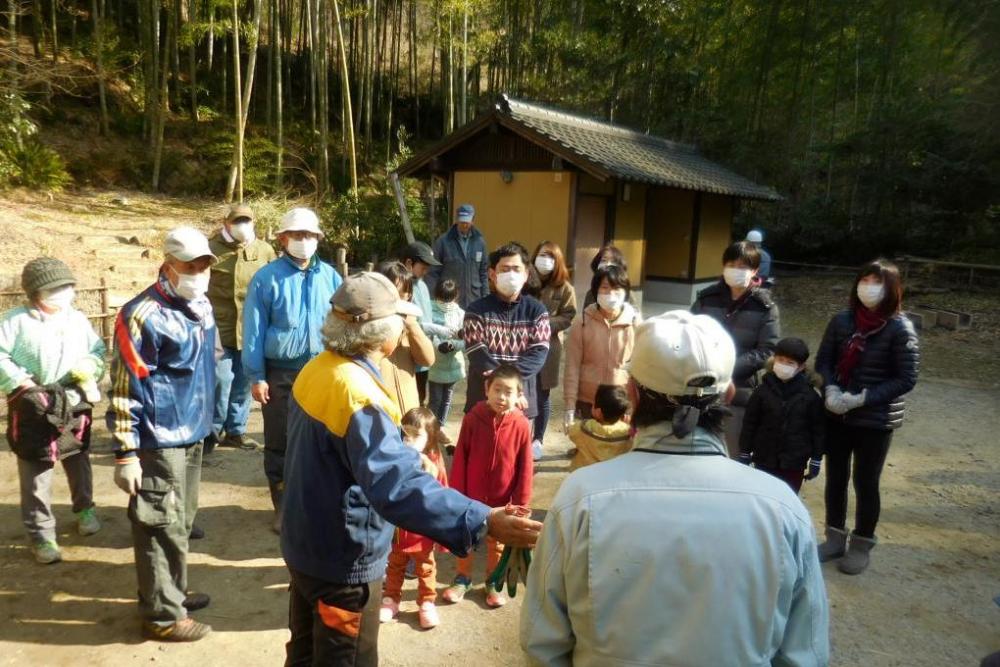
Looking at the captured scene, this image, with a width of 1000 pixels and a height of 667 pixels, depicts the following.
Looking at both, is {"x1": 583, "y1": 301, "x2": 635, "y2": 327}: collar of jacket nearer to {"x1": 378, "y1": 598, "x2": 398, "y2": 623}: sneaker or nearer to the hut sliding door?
{"x1": 378, "y1": 598, "x2": 398, "y2": 623}: sneaker

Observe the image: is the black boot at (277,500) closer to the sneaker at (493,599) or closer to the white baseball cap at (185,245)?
the sneaker at (493,599)

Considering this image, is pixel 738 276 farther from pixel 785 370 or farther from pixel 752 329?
pixel 785 370

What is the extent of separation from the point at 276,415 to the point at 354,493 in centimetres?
179

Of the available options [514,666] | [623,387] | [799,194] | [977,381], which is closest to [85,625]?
[514,666]

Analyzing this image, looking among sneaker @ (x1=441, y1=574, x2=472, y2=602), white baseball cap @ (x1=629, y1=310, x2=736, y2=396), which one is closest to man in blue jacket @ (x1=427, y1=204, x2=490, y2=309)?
sneaker @ (x1=441, y1=574, x2=472, y2=602)

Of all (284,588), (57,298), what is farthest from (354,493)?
(57,298)

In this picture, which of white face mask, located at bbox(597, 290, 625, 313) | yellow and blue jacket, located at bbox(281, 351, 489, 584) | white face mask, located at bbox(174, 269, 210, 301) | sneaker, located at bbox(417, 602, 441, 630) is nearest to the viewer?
yellow and blue jacket, located at bbox(281, 351, 489, 584)

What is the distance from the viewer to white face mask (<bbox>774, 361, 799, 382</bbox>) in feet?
10.6

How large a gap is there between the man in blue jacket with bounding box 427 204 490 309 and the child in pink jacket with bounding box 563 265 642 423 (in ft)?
8.36

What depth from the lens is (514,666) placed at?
2582 mm

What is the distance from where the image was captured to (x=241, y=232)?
4.48m

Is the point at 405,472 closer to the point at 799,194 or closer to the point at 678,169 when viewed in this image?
the point at 678,169

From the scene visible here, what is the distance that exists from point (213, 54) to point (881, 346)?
65.5 ft

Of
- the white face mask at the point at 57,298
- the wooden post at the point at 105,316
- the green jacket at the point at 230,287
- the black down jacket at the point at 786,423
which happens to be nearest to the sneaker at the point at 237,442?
the green jacket at the point at 230,287
